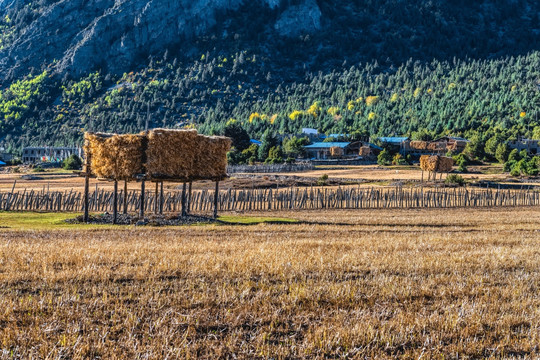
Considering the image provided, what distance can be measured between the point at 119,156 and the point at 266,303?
2177 cm

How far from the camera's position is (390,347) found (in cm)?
670

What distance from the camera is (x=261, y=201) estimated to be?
134 ft

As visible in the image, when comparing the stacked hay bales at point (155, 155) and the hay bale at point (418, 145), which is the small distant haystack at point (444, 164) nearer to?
the stacked hay bales at point (155, 155)

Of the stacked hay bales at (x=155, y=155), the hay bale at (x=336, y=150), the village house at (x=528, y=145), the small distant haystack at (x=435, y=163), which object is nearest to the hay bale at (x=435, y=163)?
the small distant haystack at (x=435, y=163)

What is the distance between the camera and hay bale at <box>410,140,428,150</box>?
12319 cm

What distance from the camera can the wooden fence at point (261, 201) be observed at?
1494 inches

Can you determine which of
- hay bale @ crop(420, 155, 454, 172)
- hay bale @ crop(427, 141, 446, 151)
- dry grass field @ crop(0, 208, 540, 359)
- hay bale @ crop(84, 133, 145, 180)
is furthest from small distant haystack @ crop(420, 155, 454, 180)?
dry grass field @ crop(0, 208, 540, 359)

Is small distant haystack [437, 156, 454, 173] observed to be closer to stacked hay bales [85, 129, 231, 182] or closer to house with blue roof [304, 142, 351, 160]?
stacked hay bales [85, 129, 231, 182]

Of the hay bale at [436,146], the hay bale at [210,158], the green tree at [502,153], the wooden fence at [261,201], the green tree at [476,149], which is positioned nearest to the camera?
the hay bale at [210,158]

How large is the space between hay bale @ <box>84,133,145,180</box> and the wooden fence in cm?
577

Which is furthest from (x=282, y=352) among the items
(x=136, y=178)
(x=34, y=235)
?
(x=136, y=178)

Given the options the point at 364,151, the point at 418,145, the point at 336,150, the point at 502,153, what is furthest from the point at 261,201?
the point at 418,145

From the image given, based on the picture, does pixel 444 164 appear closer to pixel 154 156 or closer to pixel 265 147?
pixel 265 147

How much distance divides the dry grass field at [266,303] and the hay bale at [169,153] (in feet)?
45.0
